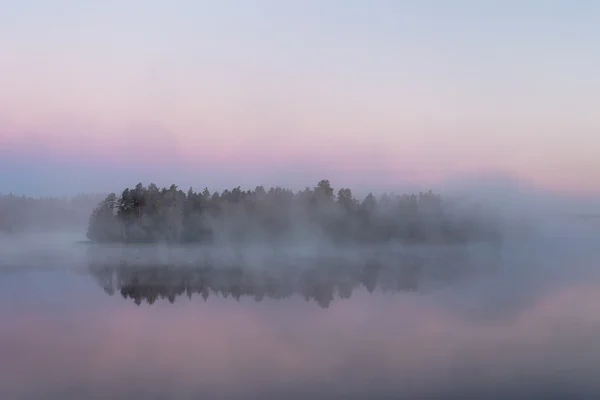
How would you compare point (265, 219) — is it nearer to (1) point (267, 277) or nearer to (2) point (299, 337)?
(1) point (267, 277)

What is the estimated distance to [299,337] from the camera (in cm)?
1547

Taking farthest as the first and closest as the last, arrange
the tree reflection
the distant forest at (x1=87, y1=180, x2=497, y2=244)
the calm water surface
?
the distant forest at (x1=87, y1=180, x2=497, y2=244) → the tree reflection → the calm water surface

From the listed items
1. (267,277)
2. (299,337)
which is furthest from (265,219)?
(299,337)

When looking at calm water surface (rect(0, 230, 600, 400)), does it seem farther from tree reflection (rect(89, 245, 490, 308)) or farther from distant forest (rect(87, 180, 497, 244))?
distant forest (rect(87, 180, 497, 244))

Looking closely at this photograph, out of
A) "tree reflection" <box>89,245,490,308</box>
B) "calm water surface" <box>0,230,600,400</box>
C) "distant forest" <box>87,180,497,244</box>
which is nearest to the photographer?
"calm water surface" <box>0,230,600,400</box>

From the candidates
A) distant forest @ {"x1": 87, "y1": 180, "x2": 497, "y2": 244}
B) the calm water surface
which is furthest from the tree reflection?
distant forest @ {"x1": 87, "y1": 180, "x2": 497, "y2": 244}

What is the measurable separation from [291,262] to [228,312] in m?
20.3

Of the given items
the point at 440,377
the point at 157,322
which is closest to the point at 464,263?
the point at 157,322

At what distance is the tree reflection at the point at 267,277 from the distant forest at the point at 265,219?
58.5 ft

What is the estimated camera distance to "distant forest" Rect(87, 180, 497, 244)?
59.2 m

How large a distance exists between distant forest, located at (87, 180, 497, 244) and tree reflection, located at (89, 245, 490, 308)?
1782 cm

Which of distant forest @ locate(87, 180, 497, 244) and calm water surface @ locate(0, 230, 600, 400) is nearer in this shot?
calm water surface @ locate(0, 230, 600, 400)

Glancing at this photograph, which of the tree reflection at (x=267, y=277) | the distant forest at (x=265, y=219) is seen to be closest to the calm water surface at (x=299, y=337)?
the tree reflection at (x=267, y=277)

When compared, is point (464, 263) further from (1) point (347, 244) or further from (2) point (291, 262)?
(1) point (347, 244)
